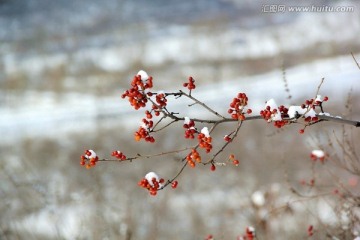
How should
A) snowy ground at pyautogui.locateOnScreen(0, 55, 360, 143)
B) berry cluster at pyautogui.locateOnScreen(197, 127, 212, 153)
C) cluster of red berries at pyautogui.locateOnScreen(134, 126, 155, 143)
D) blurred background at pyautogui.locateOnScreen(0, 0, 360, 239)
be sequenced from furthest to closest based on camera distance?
1. snowy ground at pyautogui.locateOnScreen(0, 55, 360, 143)
2. blurred background at pyautogui.locateOnScreen(0, 0, 360, 239)
3. cluster of red berries at pyautogui.locateOnScreen(134, 126, 155, 143)
4. berry cluster at pyautogui.locateOnScreen(197, 127, 212, 153)

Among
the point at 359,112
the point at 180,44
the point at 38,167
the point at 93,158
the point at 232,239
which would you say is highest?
the point at 180,44

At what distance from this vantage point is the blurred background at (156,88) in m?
12.3

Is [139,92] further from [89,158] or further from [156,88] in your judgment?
[156,88]

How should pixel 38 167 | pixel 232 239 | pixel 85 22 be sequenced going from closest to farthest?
1. pixel 232 239
2. pixel 38 167
3. pixel 85 22

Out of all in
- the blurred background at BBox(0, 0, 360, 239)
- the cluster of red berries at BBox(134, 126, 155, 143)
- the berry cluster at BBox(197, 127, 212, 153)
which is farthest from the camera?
the blurred background at BBox(0, 0, 360, 239)

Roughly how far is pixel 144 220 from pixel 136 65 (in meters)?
16.8

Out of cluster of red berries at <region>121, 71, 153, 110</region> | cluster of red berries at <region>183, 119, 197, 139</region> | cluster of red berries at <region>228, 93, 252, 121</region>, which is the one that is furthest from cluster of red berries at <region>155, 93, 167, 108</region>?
cluster of red berries at <region>228, 93, 252, 121</region>

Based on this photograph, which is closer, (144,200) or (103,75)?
(144,200)

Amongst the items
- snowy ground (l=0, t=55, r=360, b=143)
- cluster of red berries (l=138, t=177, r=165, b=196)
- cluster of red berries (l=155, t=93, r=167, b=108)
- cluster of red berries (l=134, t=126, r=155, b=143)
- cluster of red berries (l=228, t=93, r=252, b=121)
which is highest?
snowy ground (l=0, t=55, r=360, b=143)

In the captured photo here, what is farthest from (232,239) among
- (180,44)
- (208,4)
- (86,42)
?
(208,4)

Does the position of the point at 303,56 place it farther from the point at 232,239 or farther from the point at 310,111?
the point at 310,111

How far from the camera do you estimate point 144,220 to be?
1222 cm

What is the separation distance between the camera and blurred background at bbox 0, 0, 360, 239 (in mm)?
12344

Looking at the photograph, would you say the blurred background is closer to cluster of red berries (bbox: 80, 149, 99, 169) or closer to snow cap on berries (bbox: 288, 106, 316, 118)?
cluster of red berries (bbox: 80, 149, 99, 169)
